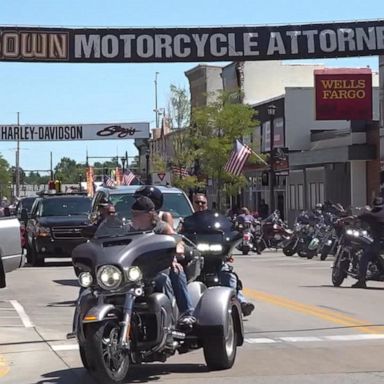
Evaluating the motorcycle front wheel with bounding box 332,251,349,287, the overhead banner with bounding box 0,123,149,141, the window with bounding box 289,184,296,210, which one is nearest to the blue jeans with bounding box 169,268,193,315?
the motorcycle front wheel with bounding box 332,251,349,287

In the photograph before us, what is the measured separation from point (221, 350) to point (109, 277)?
170 centimetres

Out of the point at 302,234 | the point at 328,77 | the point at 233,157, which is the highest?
the point at 328,77

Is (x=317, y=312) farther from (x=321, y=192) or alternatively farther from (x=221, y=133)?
(x=221, y=133)

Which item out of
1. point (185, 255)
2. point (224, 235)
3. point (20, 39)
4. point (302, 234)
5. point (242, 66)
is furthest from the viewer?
point (242, 66)

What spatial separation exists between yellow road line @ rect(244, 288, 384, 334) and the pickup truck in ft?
14.6

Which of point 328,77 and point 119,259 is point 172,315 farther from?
point 328,77

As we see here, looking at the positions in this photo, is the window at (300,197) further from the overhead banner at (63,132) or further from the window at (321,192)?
the overhead banner at (63,132)

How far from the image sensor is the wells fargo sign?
44219 mm

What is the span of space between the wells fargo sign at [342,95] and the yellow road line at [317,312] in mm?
28209

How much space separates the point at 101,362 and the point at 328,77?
39.2 meters

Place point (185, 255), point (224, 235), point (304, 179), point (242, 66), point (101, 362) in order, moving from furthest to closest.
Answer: point (242, 66) → point (304, 179) → point (224, 235) → point (185, 255) → point (101, 362)

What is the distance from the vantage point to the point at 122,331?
775 cm

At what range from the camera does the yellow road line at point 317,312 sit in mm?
12156

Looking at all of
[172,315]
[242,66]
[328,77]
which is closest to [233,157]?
[328,77]
